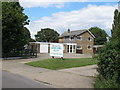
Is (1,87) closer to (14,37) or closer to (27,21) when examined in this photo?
(14,37)

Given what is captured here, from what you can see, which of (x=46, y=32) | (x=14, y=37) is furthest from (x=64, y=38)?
(x=46, y=32)

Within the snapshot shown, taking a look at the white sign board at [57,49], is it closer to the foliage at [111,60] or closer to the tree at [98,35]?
the foliage at [111,60]

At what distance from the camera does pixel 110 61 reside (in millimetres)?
7973

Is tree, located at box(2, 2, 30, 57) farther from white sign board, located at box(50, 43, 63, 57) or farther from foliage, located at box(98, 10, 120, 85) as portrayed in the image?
foliage, located at box(98, 10, 120, 85)

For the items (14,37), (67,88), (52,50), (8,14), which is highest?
(8,14)

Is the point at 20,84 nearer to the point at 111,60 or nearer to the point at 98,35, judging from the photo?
the point at 111,60

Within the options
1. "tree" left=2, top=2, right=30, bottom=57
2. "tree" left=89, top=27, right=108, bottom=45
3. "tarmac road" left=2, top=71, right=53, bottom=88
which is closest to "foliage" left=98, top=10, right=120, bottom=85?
"tarmac road" left=2, top=71, right=53, bottom=88

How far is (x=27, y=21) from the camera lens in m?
30.7

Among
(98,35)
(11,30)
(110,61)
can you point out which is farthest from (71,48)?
(110,61)

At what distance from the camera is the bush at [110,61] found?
774cm

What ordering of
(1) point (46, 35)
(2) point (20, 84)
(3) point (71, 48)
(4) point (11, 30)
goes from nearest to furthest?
(2) point (20, 84)
(4) point (11, 30)
(3) point (71, 48)
(1) point (46, 35)

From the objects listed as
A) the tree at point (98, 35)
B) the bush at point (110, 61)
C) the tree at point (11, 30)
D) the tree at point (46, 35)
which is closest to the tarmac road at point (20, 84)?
the bush at point (110, 61)

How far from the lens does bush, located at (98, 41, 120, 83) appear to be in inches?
305

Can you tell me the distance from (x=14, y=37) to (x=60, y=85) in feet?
59.5
